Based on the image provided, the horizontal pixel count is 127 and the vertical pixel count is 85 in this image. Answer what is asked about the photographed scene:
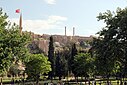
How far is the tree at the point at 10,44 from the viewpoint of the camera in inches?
1121

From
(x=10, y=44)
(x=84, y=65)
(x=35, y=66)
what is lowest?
(x=35, y=66)

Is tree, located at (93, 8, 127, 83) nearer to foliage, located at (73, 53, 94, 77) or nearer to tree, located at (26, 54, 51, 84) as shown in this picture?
foliage, located at (73, 53, 94, 77)

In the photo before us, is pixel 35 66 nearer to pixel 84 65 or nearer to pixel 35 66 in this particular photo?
pixel 35 66

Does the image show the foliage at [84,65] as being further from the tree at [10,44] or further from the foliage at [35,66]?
the tree at [10,44]

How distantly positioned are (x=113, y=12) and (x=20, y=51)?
12.0 m

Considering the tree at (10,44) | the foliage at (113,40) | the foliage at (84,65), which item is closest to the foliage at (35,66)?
the foliage at (84,65)

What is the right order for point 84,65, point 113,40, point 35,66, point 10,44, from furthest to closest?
point 35,66 → point 84,65 → point 113,40 → point 10,44

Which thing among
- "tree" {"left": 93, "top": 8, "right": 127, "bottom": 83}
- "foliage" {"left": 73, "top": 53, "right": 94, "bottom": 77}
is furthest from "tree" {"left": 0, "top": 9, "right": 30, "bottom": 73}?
"foliage" {"left": 73, "top": 53, "right": 94, "bottom": 77}

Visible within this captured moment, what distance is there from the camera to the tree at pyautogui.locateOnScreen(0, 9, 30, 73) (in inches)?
1121

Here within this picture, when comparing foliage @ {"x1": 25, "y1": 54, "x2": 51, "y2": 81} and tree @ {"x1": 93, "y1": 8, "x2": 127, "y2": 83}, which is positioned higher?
tree @ {"x1": 93, "y1": 8, "x2": 127, "y2": 83}

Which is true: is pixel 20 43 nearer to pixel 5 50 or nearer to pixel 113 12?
pixel 5 50

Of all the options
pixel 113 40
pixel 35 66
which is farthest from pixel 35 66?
pixel 113 40

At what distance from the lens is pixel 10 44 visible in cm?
2955

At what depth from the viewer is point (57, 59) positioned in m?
97.4
